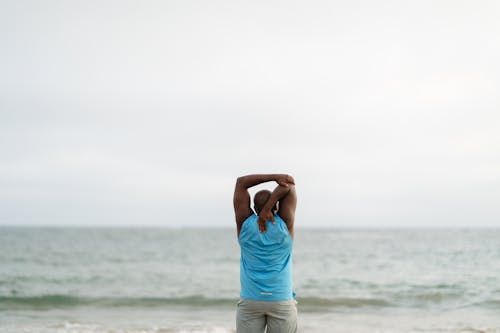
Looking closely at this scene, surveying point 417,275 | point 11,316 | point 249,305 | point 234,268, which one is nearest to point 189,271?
point 234,268

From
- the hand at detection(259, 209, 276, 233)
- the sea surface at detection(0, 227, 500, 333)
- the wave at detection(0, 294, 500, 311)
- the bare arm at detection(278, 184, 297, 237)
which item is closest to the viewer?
the hand at detection(259, 209, 276, 233)

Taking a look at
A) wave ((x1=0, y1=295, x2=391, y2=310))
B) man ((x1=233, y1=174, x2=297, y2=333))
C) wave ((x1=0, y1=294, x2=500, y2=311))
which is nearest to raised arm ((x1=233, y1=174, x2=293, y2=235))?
man ((x1=233, y1=174, x2=297, y2=333))

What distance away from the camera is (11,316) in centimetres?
1192

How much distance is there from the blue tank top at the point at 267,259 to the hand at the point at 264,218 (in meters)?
0.03

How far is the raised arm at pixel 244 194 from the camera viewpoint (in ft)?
12.8

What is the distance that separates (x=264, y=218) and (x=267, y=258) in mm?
314

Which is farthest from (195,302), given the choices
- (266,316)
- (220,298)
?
(266,316)

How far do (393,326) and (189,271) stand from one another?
1379 cm

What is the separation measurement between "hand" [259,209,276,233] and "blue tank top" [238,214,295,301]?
29 mm

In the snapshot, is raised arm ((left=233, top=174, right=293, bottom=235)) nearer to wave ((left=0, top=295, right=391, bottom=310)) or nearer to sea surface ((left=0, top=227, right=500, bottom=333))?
sea surface ((left=0, top=227, right=500, bottom=333))

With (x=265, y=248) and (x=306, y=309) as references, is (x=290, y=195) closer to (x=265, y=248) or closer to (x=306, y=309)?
(x=265, y=248)

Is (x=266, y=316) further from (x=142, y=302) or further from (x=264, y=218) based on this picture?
(x=142, y=302)

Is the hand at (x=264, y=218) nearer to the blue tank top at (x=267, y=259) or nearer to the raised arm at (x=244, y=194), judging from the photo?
the blue tank top at (x=267, y=259)

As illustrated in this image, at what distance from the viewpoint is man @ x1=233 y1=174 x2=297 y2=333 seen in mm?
3764
